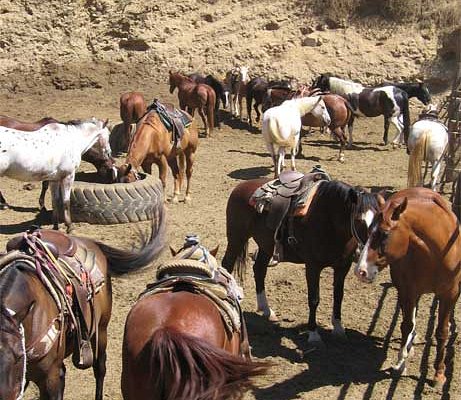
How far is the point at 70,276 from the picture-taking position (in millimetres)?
3826

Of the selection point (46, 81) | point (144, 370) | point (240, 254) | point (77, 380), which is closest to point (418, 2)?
point (46, 81)

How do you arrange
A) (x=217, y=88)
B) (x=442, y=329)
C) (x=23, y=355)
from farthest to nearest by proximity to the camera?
(x=217, y=88), (x=442, y=329), (x=23, y=355)

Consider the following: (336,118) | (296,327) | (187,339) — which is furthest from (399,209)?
(336,118)

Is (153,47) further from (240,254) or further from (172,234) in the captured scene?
(240,254)

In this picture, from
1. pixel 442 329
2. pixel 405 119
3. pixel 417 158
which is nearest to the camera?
pixel 442 329

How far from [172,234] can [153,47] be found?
12786 millimetres

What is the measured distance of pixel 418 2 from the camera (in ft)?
66.2

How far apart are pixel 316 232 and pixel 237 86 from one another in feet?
45.7

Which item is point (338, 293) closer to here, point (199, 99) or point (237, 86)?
point (199, 99)

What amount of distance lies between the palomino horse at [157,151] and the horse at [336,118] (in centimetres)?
425

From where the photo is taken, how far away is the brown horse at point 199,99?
16547mm

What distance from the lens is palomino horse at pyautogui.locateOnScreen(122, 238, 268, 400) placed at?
270 centimetres

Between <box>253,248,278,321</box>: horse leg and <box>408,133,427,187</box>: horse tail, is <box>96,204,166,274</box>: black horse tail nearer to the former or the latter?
<box>253,248,278,321</box>: horse leg

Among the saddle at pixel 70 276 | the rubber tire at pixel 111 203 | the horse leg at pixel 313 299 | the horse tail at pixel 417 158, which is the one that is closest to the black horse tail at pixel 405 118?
the horse tail at pixel 417 158
